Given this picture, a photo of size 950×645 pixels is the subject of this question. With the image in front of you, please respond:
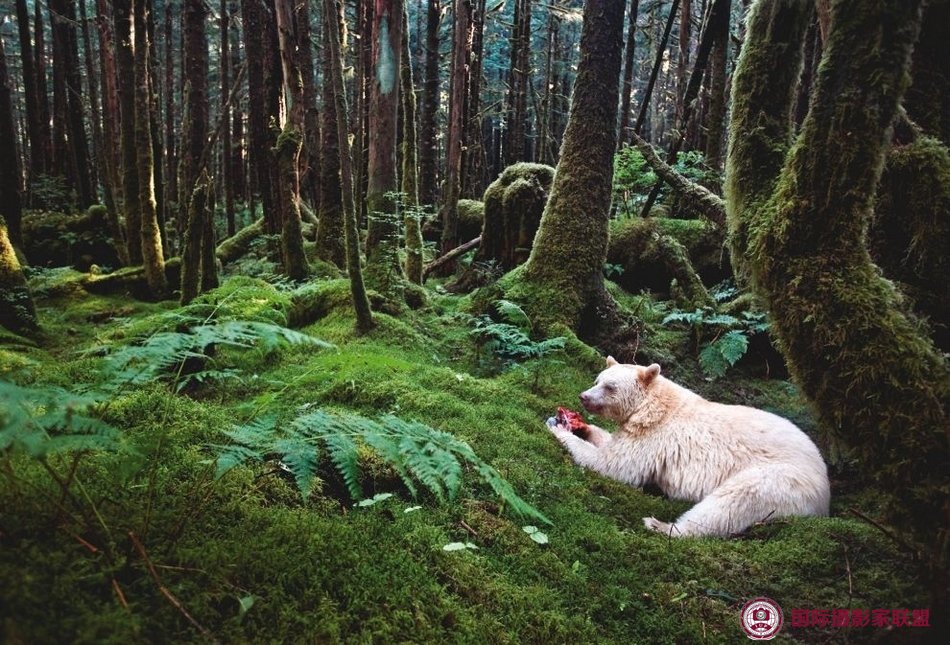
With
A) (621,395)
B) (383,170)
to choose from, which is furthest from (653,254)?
(621,395)

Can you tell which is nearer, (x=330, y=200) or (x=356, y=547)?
(x=356, y=547)

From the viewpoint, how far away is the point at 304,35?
11.1 meters

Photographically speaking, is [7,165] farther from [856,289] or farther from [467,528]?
[856,289]

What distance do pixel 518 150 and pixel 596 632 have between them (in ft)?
72.5

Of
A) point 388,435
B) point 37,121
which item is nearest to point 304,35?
point 388,435

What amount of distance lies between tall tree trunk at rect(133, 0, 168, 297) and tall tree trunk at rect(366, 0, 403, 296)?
4.99m

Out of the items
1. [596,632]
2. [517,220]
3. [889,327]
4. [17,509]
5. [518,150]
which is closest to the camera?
[17,509]

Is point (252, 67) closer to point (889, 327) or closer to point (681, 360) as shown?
point (681, 360)

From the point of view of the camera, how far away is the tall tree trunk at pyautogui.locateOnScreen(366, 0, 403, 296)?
7.78 m

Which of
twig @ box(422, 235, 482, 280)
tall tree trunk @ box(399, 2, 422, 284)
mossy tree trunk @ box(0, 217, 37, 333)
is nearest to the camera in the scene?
mossy tree trunk @ box(0, 217, 37, 333)

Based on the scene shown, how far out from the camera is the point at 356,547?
2.30 metres

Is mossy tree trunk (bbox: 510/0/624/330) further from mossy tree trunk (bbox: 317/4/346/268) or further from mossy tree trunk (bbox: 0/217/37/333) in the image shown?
mossy tree trunk (bbox: 0/217/37/333)

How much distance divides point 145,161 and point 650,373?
10309 mm

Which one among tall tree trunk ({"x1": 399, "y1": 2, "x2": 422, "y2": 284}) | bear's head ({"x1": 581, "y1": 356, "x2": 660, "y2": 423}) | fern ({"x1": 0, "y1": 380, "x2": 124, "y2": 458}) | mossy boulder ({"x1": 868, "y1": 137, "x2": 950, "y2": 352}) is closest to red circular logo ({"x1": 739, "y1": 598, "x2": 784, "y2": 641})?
mossy boulder ({"x1": 868, "y1": 137, "x2": 950, "y2": 352})
